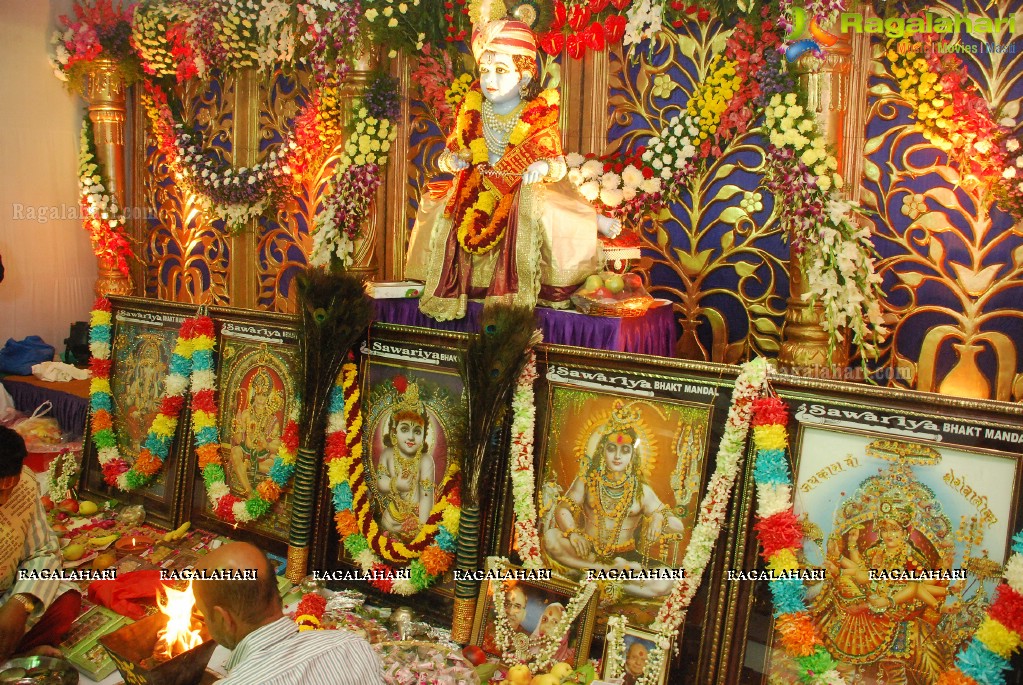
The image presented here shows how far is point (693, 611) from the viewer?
3.54 m

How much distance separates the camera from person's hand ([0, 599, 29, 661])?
3.35m

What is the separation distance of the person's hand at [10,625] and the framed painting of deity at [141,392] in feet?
6.32

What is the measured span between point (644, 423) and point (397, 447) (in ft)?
4.72

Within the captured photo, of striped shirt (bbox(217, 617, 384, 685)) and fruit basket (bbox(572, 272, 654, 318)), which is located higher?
fruit basket (bbox(572, 272, 654, 318))

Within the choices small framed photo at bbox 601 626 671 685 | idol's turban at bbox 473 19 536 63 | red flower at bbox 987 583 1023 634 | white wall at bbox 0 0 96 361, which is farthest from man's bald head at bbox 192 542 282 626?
white wall at bbox 0 0 96 361

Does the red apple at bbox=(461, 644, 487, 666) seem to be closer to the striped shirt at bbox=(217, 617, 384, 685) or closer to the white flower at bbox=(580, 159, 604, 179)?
the striped shirt at bbox=(217, 617, 384, 685)

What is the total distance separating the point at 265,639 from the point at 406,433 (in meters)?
2.18

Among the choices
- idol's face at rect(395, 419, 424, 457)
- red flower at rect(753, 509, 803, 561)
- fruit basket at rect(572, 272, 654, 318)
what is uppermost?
fruit basket at rect(572, 272, 654, 318)

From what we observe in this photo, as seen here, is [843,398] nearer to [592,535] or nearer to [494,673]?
[592,535]

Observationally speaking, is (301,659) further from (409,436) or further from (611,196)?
(611,196)

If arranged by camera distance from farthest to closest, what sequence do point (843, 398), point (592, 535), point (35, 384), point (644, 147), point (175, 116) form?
point (175, 116) < point (35, 384) < point (644, 147) < point (592, 535) < point (843, 398)

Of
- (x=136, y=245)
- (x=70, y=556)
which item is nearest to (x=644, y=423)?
(x=70, y=556)

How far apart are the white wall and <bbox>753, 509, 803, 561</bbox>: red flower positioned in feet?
24.2

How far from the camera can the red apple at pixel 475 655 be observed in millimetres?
3797
